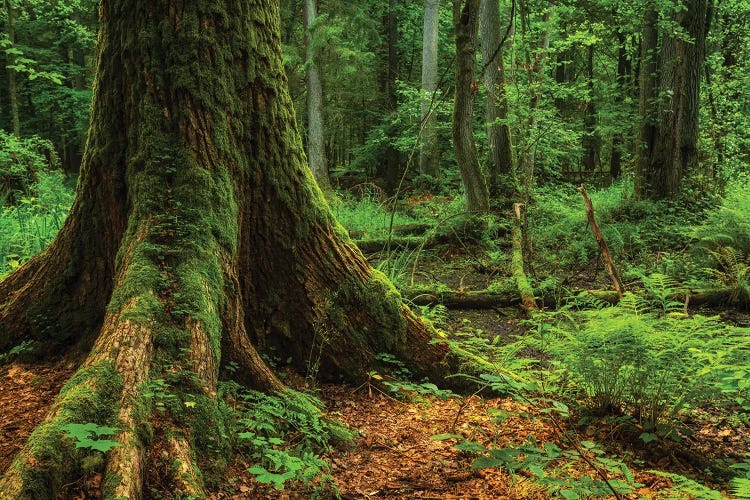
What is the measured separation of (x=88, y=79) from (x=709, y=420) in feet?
90.2

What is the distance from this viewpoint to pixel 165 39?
10.9 ft

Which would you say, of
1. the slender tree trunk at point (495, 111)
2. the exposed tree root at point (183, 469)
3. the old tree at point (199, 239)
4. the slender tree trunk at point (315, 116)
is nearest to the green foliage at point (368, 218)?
the slender tree trunk at point (495, 111)

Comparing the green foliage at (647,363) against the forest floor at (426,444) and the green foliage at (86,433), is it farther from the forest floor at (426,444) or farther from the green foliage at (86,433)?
the green foliage at (86,433)

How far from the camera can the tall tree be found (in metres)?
11.0

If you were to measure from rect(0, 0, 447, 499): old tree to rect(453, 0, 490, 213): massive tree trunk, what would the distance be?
4038 mm

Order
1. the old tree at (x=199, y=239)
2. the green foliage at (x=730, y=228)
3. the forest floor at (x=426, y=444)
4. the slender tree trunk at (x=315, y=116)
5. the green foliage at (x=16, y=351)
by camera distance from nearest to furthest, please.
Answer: the forest floor at (x=426, y=444), the old tree at (x=199, y=239), the green foliage at (x=16, y=351), the green foliage at (x=730, y=228), the slender tree trunk at (x=315, y=116)

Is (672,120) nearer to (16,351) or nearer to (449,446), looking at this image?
(449,446)

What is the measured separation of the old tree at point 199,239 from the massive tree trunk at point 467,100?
13.2ft

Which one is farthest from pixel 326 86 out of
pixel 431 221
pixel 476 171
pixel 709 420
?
pixel 709 420

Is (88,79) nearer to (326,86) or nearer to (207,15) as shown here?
(326,86)

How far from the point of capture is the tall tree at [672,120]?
11.0 meters

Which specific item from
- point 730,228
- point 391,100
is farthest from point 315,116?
point 730,228

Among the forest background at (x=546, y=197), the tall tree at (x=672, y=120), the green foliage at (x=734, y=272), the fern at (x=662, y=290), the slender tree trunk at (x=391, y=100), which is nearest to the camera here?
the forest background at (x=546, y=197)

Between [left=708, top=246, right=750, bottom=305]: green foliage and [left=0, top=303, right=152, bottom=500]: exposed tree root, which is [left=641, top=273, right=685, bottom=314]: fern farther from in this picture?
[left=0, top=303, right=152, bottom=500]: exposed tree root
